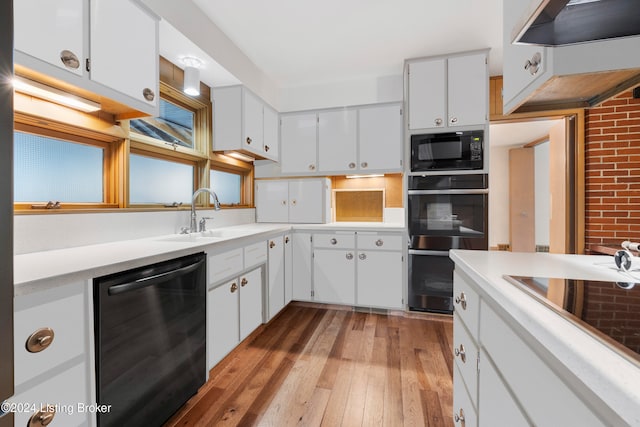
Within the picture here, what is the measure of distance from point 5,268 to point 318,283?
2.50 m

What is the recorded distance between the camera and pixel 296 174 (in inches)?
129

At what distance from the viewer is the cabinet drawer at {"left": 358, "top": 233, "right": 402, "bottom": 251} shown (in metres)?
2.79

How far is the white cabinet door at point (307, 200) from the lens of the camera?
10.6ft

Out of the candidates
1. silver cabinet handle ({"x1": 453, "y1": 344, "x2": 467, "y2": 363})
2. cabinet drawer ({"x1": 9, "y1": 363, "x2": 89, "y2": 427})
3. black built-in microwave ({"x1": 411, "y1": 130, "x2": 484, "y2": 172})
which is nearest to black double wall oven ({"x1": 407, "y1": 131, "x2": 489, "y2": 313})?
black built-in microwave ({"x1": 411, "y1": 130, "x2": 484, "y2": 172})

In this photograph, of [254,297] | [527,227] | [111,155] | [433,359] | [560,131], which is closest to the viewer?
[111,155]

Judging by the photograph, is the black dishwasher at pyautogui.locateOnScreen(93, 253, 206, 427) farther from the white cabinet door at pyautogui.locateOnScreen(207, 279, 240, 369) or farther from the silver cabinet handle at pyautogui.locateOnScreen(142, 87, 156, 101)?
the silver cabinet handle at pyautogui.locateOnScreen(142, 87, 156, 101)

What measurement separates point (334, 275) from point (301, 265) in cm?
36

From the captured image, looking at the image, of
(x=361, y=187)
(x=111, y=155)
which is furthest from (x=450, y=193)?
(x=111, y=155)

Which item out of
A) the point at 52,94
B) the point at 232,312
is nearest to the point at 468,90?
the point at 232,312

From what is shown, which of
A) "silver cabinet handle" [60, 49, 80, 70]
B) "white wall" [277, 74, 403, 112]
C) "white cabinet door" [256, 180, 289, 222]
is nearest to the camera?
"silver cabinet handle" [60, 49, 80, 70]

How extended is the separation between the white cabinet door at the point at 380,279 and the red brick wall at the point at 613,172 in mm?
1760

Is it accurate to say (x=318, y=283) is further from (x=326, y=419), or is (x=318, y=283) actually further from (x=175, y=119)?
(x=175, y=119)

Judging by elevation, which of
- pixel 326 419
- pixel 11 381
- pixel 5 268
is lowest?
pixel 326 419

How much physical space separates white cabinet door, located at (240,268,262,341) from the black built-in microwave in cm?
179
